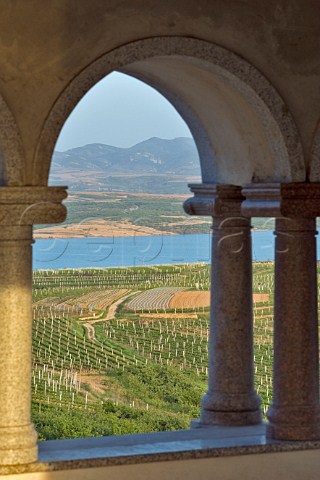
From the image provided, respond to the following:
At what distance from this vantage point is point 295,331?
12648 mm

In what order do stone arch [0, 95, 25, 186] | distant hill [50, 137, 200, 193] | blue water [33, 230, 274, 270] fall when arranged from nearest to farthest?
1. stone arch [0, 95, 25, 186]
2. blue water [33, 230, 274, 270]
3. distant hill [50, 137, 200, 193]

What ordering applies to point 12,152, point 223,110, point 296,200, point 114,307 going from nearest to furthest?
point 12,152 → point 296,200 → point 223,110 → point 114,307

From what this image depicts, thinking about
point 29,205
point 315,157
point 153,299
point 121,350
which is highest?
point 315,157

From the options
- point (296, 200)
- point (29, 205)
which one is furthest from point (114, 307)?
point (29, 205)

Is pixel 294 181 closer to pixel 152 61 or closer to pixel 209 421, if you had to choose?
pixel 152 61

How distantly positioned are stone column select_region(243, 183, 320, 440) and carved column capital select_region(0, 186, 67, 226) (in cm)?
234

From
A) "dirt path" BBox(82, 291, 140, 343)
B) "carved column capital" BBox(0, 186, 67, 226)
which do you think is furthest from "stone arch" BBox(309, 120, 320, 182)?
"dirt path" BBox(82, 291, 140, 343)

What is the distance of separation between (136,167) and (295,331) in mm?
10466

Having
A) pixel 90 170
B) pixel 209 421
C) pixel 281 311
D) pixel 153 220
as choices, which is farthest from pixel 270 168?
pixel 90 170

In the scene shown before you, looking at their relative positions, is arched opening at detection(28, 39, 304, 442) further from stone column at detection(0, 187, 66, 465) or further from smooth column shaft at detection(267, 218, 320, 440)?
smooth column shaft at detection(267, 218, 320, 440)

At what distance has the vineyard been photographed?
68.9 feet

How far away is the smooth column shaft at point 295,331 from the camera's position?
12.6 metres

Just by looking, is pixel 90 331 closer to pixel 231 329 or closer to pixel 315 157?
pixel 231 329

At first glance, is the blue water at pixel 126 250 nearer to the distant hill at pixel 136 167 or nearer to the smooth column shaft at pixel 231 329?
the distant hill at pixel 136 167
